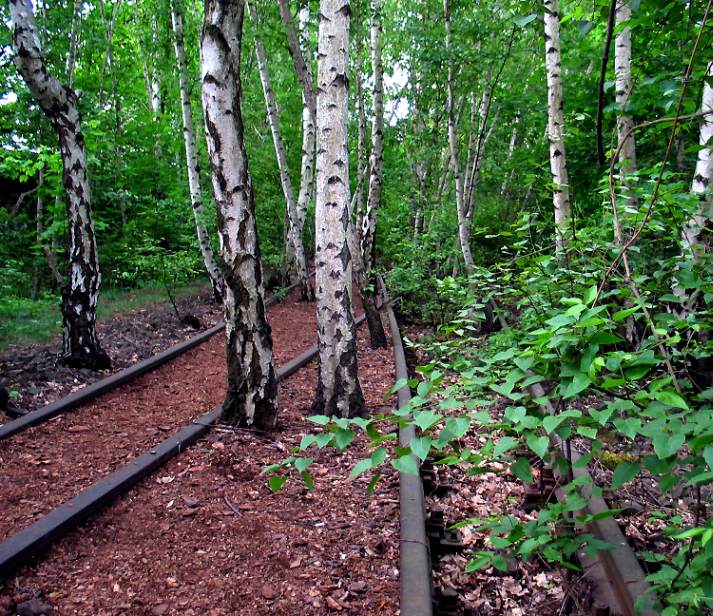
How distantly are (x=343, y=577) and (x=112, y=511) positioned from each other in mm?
1791

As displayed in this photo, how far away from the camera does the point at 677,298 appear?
2051 mm

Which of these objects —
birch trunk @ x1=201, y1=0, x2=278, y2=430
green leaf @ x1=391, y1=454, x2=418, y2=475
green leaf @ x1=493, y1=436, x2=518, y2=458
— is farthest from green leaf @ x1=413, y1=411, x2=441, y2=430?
birch trunk @ x1=201, y1=0, x2=278, y2=430

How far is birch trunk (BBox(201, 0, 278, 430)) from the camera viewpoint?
458 cm

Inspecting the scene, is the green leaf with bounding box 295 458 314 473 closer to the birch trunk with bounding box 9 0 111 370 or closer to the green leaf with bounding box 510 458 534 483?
the green leaf with bounding box 510 458 534 483

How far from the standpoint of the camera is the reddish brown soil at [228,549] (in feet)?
9.12

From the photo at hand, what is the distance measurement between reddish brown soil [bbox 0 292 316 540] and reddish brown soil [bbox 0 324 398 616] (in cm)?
56

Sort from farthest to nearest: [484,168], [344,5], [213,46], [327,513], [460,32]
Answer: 1. [484,168]
2. [460,32]
3. [344,5]
4. [213,46]
5. [327,513]

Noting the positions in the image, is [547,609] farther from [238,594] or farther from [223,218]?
[223,218]

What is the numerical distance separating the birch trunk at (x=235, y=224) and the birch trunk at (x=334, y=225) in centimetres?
64

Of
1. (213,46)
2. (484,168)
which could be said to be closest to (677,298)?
(213,46)

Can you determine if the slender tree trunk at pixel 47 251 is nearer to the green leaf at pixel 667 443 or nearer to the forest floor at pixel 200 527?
the forest floor at pixel 200 527

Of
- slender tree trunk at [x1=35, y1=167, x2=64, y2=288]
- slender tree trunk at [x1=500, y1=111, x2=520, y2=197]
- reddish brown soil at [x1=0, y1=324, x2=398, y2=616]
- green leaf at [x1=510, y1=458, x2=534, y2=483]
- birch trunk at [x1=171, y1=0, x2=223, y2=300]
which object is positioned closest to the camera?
green leaf at [x1=510, y1=458, x2=534, y2=483]

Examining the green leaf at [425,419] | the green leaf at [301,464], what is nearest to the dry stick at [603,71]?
the green leaf at [425,419]

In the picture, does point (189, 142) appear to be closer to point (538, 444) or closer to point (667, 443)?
point (538, 444)
